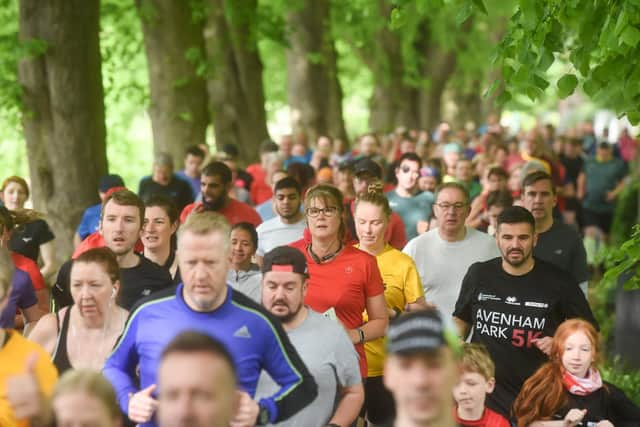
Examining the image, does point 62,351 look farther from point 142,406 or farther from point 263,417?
point 263,417

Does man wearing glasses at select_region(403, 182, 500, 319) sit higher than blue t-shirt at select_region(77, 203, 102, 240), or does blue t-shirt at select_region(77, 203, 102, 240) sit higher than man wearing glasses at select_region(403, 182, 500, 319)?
blue t-shirt at select_region(77, 203, 102, 240)

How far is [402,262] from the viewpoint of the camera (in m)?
9.37

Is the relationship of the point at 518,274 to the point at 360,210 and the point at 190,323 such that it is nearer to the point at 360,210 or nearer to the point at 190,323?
the point at 360,210

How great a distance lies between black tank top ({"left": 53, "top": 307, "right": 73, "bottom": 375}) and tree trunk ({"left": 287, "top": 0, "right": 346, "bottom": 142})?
20.9 metres

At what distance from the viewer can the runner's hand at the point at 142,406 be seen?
575 cm

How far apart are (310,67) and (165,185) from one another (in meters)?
13.5

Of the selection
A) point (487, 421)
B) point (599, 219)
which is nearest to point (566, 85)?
point (487, 421)

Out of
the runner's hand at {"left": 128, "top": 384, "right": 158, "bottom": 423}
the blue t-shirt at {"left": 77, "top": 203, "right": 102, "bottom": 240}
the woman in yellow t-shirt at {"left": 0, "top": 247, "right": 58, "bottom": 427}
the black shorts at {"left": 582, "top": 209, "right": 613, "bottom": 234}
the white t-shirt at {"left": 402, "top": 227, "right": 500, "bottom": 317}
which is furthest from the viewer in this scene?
the black shorts at {"left": 582, "top": 209, "right": 613, "bottom": 234}

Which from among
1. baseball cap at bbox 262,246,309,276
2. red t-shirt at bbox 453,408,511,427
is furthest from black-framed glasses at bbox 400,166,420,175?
baseball cap at bbox 262,246,309,276

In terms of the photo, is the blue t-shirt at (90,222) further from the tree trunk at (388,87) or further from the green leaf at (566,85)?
the tree trunk at (388,87)

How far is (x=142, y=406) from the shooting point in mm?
5770

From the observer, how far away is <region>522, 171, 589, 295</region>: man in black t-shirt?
33.8 feet

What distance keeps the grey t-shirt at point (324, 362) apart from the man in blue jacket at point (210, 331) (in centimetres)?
78

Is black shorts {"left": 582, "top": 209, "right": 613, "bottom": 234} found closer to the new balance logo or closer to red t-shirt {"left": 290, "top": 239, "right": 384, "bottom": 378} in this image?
red t-shirt {"left": 290, "top": 239, "right": 384, "bottom": 378}
